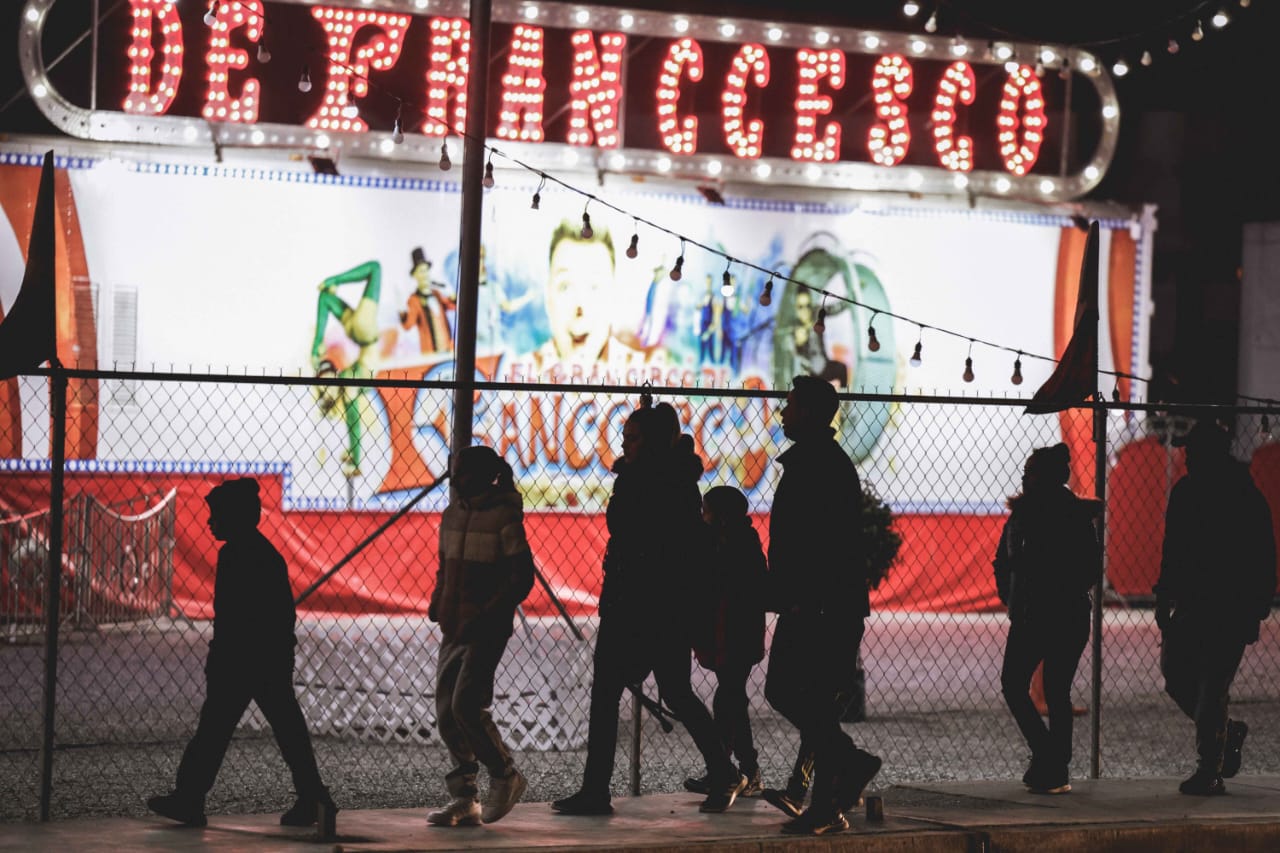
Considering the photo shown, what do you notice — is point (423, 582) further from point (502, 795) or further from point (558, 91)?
point (502, 795)

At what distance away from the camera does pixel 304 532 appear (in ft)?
56.0

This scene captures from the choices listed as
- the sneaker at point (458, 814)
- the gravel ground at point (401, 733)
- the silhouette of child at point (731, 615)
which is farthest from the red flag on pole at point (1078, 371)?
the sneaker at point (458, 814)

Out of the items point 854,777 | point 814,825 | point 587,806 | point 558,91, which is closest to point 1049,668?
point 854,777

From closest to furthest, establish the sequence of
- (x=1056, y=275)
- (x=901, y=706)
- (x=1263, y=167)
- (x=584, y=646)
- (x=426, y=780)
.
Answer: (x=426, y=780) < (x=584, y=646) < (x=901, y=706) < (x=1056, y=275) < (x=1263, y=167)

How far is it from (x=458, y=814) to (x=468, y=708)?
50cm

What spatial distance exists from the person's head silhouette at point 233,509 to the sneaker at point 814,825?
8.81ft

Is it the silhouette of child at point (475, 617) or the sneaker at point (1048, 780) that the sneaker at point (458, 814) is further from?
the sneaker at point (1048, 780)

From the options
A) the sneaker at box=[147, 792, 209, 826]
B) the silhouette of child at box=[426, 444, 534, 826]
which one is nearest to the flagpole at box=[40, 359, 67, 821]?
the sneaker at box=[147, 792, 209, 826]

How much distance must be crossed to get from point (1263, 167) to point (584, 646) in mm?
16931

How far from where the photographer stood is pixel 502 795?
26.1 ft

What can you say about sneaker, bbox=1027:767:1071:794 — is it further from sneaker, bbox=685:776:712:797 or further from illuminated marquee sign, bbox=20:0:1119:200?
illuminated marquee sign, bbox=20:0:1119:200

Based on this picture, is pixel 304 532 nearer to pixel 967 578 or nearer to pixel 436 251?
pixel 436 251

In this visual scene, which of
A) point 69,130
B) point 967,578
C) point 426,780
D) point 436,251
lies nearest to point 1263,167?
point 967,578

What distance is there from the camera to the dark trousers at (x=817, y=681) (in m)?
7.87
